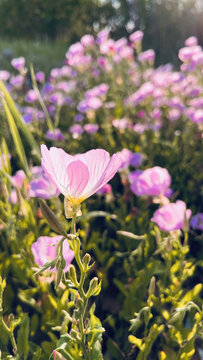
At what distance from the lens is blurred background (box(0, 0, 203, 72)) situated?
355 inches

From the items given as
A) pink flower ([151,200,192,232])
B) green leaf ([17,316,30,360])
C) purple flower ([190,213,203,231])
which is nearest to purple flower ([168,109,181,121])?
purple flower ([190,213,203,231])

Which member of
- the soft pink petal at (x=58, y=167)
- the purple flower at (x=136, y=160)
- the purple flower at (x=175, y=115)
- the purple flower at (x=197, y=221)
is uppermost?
the soft pink petal at (x=58, y=167)

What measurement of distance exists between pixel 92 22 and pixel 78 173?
38.7 feet

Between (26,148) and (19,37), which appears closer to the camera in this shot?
(26,148)

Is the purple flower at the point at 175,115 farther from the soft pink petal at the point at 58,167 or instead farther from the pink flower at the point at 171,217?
the soft pink petal at the point at 58,167

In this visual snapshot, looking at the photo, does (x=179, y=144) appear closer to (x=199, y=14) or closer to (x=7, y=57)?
(x=7, y=57)

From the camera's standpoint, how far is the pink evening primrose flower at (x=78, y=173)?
0.54 metres

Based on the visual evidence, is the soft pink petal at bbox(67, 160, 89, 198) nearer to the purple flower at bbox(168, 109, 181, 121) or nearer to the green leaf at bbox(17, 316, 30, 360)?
the green leaf at bbox(17, 316, 30, 360)

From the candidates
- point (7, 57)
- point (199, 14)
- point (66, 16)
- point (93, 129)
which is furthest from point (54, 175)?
point (66, 16)

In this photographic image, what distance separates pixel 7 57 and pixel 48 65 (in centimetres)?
91

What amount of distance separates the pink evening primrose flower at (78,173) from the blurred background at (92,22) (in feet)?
25.8

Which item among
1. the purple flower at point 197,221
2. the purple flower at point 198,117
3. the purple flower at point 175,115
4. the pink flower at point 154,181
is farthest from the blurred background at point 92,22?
the pink flower at point 154,181

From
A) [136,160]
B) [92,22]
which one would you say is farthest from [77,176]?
[92,22]

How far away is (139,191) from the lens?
1089 mm
